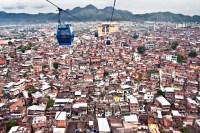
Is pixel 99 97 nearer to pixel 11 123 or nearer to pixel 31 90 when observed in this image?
pixel 31 90

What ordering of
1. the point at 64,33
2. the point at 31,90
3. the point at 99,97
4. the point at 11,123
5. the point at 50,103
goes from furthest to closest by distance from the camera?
the point at 31,90 < the point at 99,97 < the point at 50,103 < the point at 11,123 < the point at 64,33

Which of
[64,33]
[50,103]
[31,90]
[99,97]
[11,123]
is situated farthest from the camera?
[31,90]

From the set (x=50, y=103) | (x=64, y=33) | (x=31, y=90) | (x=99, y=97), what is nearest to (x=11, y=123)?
(x=50, y=103)

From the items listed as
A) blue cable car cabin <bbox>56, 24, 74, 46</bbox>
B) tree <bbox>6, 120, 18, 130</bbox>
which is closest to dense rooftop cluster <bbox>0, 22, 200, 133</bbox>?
tree <bbox>6, 120, 18, 130</bbox>

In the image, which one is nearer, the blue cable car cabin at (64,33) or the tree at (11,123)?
the blue cable car cabin at (64,33)

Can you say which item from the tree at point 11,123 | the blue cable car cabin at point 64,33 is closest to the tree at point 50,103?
the tree at point 11,123

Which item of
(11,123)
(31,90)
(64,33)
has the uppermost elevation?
(64,33)

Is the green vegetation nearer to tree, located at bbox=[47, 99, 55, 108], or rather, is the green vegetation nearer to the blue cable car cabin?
tree, located at bbox=[47, 99, 55, 108]

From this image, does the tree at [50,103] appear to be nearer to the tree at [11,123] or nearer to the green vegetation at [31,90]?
the green vegetation at [31,90]

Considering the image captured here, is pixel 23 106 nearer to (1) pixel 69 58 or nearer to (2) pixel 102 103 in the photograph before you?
(2) pixel 102 103

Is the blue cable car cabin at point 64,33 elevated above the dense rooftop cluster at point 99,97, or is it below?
above

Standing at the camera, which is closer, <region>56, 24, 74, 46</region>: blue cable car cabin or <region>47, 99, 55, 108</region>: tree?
<region>56, 24, 74, 46</region>: blue cable car cabin

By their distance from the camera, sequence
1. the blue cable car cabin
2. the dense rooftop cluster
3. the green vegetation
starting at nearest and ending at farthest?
the blue cable car cabin → the dense rooftop cluster → the green vegetation
